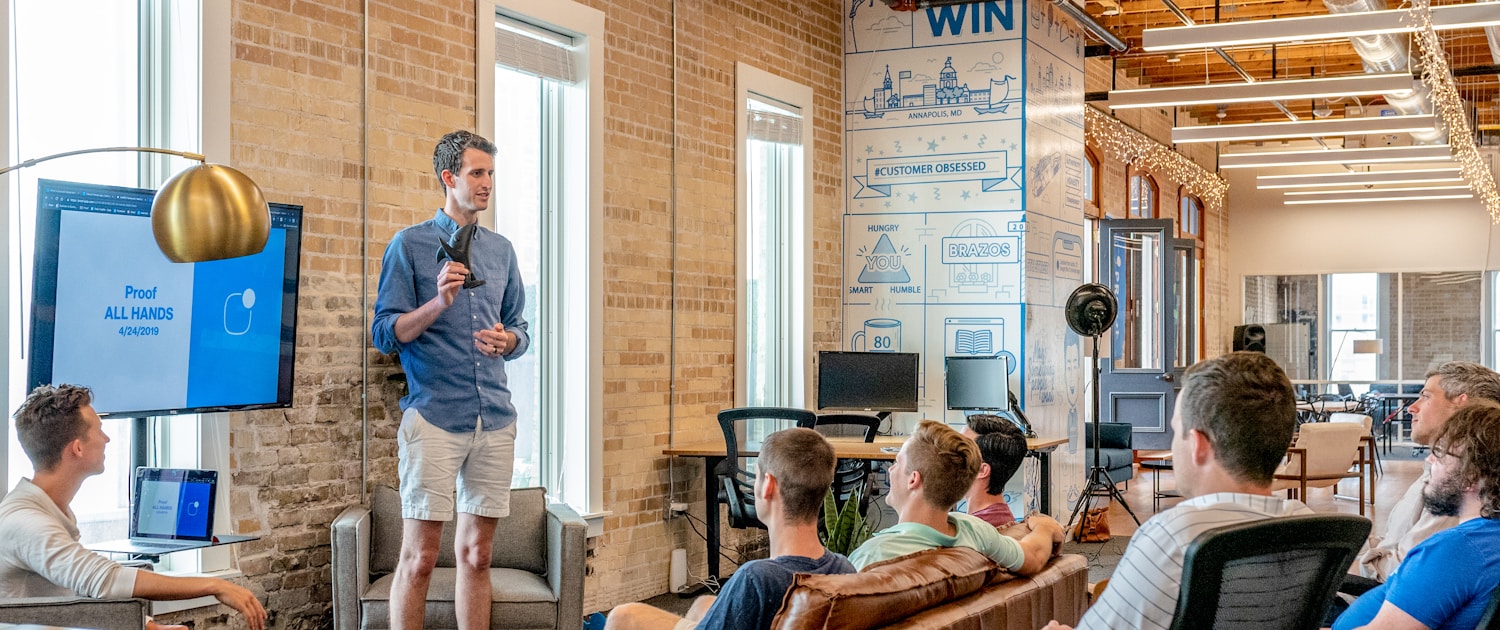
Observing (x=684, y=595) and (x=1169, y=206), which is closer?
(x=684, y=595)

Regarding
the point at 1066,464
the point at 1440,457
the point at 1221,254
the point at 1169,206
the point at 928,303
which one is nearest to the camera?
the point at 1440,457

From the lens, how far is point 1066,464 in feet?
31.3

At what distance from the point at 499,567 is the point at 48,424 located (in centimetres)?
222

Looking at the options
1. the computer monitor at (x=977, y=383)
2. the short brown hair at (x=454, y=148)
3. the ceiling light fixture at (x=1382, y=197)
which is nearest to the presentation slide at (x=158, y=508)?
the short brown hair at (x=454, y=148)

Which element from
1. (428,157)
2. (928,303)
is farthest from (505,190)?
(928,303)

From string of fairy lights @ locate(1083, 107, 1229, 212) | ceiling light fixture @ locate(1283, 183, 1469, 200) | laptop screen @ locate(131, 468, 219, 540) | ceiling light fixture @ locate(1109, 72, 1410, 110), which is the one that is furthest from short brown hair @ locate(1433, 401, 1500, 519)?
ceiling light fixture @ locate(1283, 183, 1469, 200)

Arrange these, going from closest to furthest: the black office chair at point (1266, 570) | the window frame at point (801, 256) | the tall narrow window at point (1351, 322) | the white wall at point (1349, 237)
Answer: the black office chair at point (1266, 570) < the window frame at point (801, 256) < the white wall at point (1349, 237) < the tall narrow window at point (1351, 322)

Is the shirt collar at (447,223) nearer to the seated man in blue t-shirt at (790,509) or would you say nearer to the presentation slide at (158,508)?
the presentation slide at (158,508)

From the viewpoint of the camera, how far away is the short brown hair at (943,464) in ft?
10.9

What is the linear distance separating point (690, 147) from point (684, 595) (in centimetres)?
249

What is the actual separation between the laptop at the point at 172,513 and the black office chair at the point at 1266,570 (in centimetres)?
286

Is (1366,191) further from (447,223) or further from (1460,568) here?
(1460,568)

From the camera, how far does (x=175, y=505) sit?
3.89 m

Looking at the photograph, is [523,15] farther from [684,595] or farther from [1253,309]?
[1253,309]
